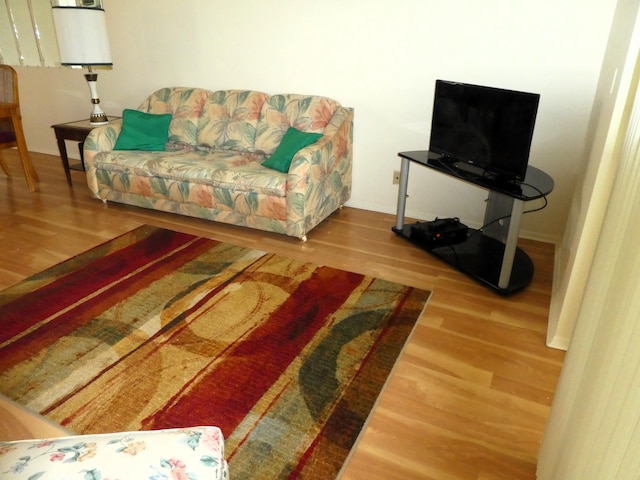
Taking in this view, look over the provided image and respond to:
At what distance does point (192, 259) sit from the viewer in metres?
2.87

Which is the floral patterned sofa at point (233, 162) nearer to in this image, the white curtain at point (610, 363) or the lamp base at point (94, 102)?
the lamp base at point (94, 102)

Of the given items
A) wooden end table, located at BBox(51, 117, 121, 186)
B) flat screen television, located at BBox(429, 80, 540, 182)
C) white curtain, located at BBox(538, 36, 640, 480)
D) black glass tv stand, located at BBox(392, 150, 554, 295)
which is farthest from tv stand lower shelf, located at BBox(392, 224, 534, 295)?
wooden end table, located at BBox(51, 117, 121, 186)

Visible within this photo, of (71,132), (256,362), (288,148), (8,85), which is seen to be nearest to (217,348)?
(256,362)

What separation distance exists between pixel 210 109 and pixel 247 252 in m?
1.46

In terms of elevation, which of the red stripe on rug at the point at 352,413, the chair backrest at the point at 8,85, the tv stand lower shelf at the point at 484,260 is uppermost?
the chair backrest at the point at 8,85

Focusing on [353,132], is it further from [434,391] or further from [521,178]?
[434,391]

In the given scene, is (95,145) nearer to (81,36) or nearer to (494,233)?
(81,36)

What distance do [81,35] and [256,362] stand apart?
10.3 ft

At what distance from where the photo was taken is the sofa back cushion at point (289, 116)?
133 inches

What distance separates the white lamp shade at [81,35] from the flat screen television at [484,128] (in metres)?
2.74

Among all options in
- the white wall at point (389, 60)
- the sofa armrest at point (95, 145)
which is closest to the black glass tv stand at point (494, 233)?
the white wall at point (389, 60)

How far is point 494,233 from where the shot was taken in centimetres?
298

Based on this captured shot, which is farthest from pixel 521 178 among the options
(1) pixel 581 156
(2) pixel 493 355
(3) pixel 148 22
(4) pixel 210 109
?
(3) pixel 148 22

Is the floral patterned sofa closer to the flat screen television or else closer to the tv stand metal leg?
the flat screen television
